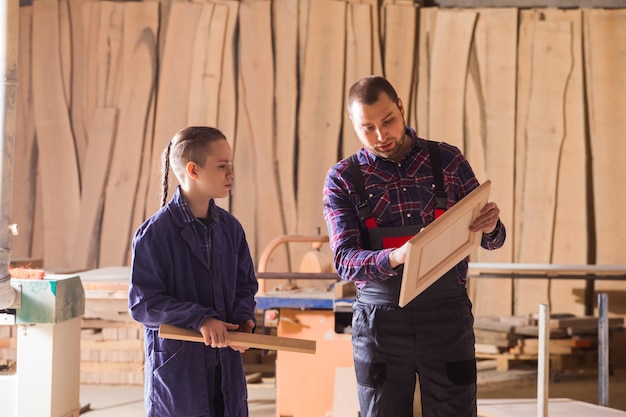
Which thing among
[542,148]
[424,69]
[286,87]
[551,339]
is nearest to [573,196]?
[542,148]

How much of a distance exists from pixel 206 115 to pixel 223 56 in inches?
22.8

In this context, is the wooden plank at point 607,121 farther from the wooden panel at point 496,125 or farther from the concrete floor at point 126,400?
the concrete floor at point 126,400

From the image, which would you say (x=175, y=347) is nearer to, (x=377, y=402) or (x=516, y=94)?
(x=377, y=402)

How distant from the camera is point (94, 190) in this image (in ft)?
23.4

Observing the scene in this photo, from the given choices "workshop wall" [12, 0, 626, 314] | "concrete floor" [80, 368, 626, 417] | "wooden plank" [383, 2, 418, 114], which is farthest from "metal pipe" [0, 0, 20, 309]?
"wooden plank" [383, 2, 418, 114]

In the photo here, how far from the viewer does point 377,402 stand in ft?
8.13

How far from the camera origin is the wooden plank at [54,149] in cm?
720

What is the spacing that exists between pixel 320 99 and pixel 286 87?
34cm

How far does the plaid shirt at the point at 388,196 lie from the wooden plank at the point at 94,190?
4935 millimetres

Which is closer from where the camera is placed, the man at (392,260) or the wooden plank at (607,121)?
the man at (392,260)

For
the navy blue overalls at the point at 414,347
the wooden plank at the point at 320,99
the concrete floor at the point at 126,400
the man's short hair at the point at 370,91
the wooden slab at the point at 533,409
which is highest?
the wooden plank at the point at 320,99

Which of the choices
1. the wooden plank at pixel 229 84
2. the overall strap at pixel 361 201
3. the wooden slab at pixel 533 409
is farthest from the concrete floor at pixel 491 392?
the overall strap at pixel 361 201

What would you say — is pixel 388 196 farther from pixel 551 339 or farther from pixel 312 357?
pixel 551 339

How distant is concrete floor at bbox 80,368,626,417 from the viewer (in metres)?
5.51
